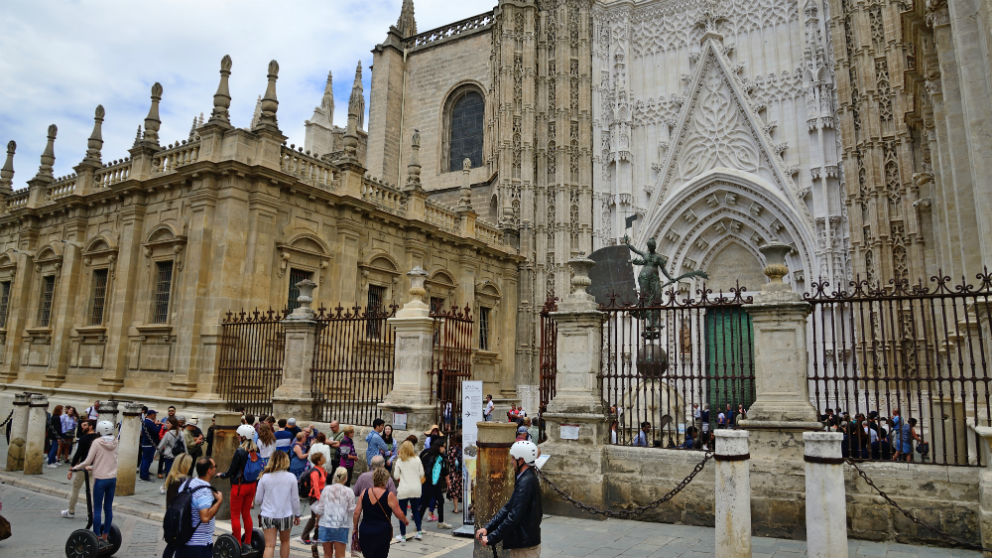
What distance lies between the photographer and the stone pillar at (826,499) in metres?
5.53

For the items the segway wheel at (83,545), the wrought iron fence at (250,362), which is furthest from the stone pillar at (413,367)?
the segway wheel at (83,545)

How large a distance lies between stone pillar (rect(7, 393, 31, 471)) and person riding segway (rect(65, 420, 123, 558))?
491 cm

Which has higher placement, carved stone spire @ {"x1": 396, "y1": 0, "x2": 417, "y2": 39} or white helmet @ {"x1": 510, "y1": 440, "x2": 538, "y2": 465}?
carved stone spire @ {"x1": 396, "y1": 0, "x2": 417, "y2": 39}

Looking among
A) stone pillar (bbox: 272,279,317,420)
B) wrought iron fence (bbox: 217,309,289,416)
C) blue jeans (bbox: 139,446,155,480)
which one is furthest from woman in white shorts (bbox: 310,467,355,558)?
wrought iron fence (bbox: 217,309,289,416)

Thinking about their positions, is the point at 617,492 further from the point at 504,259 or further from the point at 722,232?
the point at 722,232

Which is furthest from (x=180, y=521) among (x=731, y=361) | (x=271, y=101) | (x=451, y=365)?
(x=271, y=101)

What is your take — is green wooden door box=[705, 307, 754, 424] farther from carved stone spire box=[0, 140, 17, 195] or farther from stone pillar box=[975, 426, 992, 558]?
carved stone spire box=[0, 140, 17, 195]

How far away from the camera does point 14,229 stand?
67.8ft

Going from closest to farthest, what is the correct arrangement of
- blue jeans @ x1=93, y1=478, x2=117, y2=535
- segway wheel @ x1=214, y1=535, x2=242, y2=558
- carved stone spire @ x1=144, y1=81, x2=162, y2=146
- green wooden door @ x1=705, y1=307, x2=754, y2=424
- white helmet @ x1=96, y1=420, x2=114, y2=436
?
segway wheel @ x1=214, y1=535, x2=242, y2=558, blue jeans @ x1=93, y1=478, x2=117, y2=535, white helmet @ x1=96, y1=420, x2=114, y2=436, green wooden door @ x1=705, y1=307, x2=754, y2=424, carved stone spire @ x1=144, y1=81, x2=162, y2=146

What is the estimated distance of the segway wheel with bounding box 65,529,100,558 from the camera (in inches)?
241

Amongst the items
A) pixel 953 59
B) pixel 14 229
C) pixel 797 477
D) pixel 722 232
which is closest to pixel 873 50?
pixel 722 232

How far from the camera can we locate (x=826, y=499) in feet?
18.2

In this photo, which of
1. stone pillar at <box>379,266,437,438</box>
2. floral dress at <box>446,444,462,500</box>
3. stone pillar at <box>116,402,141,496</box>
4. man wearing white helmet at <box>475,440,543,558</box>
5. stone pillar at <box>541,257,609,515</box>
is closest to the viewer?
man wearing white helmet at <box>475,440,543,558</box>

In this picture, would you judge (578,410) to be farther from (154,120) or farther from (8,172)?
(8,172)
